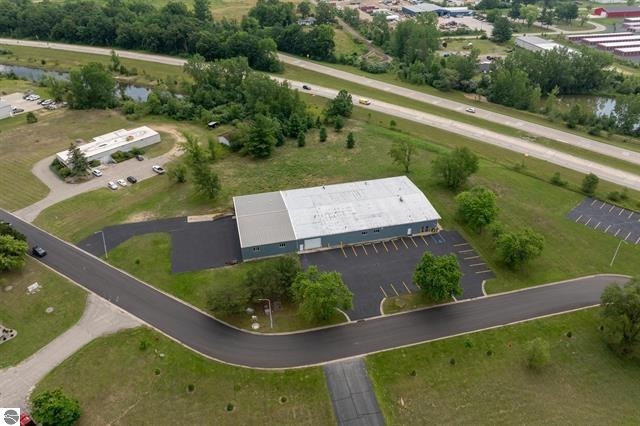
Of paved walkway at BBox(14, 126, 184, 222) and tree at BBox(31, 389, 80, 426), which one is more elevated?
paved walkway at BBox(14, 126, 184, 222)

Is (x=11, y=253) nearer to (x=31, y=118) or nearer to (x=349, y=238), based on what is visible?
(x=349, y=238)

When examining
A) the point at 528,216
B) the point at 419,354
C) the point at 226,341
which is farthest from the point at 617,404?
the point at 226,341

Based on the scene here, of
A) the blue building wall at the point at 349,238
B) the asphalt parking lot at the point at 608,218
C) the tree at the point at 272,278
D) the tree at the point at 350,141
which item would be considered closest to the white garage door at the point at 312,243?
the blue building wall at the point at 349,238

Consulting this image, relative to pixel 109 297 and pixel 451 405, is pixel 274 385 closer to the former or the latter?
pixel 451 405

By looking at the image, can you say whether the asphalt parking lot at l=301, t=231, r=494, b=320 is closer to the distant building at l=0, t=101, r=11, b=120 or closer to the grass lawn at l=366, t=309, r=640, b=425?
the grass lawn at l=366, t=309, r=640, b=425

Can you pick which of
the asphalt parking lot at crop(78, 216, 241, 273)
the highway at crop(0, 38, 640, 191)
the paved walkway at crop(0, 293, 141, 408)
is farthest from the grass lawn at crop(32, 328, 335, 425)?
the highway at crop(0, 38, 640, 191)

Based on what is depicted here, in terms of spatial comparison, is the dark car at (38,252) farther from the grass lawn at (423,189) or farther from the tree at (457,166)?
the tree at (457,166)

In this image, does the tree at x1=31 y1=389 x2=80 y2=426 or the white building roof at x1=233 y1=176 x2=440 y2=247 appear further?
the white building roof at x1=233 y1=176 x2=440 y2=247
